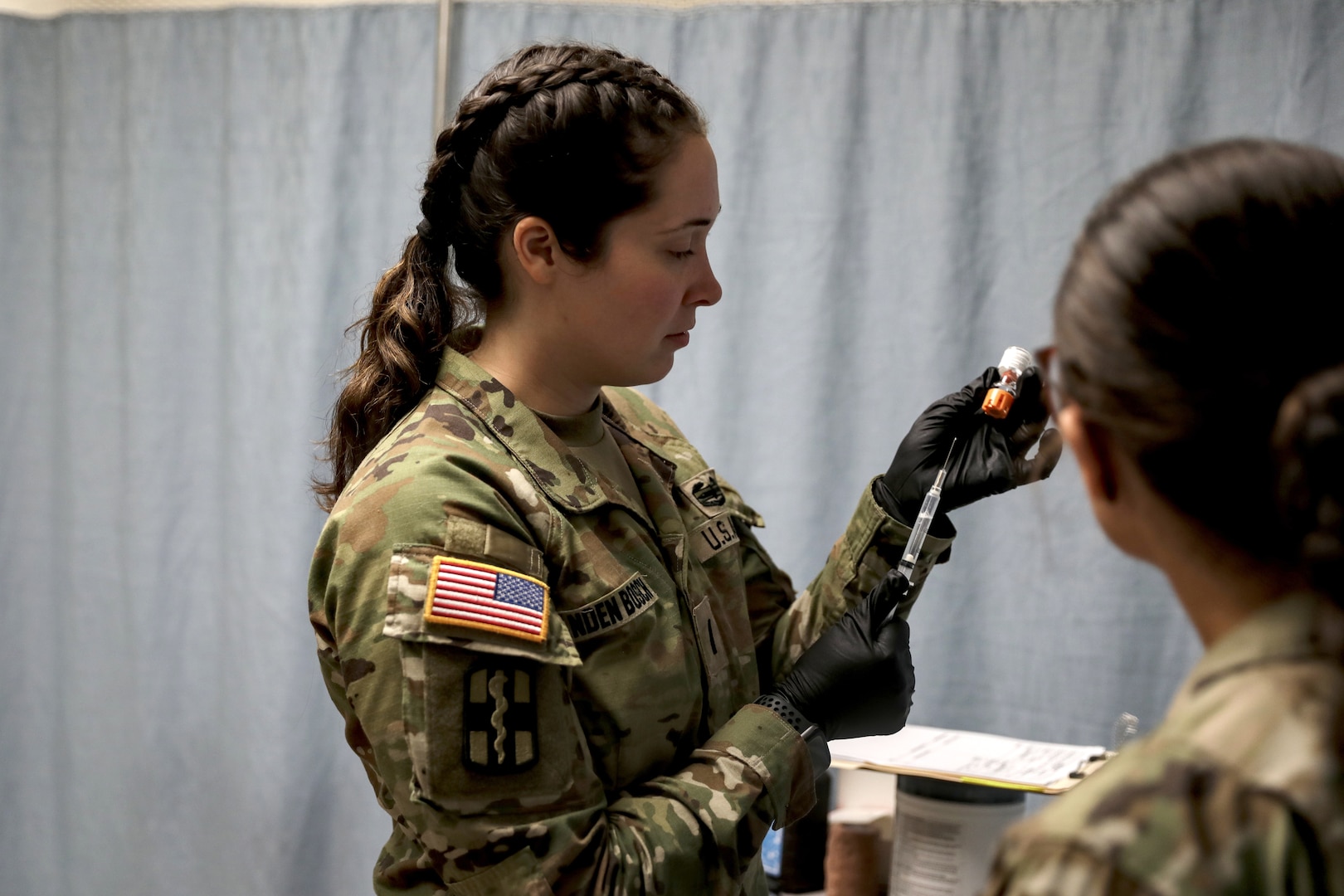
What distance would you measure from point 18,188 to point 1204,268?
240 centimetres

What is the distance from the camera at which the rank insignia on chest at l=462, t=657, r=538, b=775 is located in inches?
34.7

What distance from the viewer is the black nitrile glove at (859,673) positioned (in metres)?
1.12

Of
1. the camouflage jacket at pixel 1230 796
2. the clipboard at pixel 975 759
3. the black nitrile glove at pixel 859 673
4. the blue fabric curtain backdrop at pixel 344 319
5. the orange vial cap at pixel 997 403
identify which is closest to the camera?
the camouflage jacket at pixel 1230 796

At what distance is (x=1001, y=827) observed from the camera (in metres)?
1.51

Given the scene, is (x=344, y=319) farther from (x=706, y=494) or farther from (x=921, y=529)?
(x=921, y=529)

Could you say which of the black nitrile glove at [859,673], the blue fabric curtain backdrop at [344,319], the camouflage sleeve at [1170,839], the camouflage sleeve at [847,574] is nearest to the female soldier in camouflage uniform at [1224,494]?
the camouflage sleeve at [1170,839]

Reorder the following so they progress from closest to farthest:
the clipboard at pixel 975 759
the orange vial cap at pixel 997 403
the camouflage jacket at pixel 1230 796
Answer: the camouflage jacket at pixel 1230 796, the orange vial cap at pixel 997 403, the clipboard at pixel 975 759

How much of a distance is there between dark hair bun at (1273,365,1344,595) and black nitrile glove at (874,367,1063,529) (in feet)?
2.31

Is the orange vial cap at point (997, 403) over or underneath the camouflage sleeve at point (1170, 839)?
over

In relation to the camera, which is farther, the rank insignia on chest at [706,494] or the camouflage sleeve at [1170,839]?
the rank insignia on chest at [706,494]

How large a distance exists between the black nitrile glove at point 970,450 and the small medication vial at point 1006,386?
0.01 metres

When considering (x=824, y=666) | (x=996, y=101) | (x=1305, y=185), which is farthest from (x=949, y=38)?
(x=1305, y=185)

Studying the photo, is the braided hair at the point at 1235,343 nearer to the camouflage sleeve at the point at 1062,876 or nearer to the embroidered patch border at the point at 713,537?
the camouflage sleeve at the point at 1062,876

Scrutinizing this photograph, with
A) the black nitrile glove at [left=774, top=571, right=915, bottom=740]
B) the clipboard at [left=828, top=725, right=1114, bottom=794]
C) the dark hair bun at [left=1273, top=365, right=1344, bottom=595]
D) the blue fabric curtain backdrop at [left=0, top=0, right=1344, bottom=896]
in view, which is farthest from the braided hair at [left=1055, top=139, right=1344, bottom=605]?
the blue fabric curtain backdrop at [left=0, top=0, right=1344, bottom=896]
